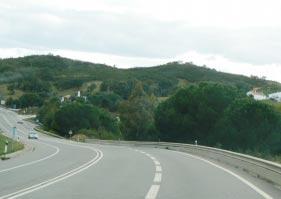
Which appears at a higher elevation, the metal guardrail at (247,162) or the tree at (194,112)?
the tree at (194,112)

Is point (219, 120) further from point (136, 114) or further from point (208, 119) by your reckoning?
point (136, 114)

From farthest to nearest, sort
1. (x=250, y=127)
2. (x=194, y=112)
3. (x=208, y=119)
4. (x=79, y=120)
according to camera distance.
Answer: (x=79, y=120) → (x=194, y=112) → (x=208, y=119) → (x=250, y=127)

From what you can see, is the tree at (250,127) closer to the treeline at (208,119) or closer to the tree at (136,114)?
the treeline at (208,119)

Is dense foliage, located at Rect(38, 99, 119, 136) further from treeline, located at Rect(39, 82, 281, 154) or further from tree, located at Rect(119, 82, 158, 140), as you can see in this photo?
tree, located at Rect(119, 82, 158, 140)

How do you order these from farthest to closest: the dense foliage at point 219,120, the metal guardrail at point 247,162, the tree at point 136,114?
the tree at point 136,114, the dense foliage at point 219,120, the metal guardrail at point 247,162

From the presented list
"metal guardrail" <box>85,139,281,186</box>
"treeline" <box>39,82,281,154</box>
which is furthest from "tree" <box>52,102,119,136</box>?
"metal guardrail" <box>85,139,281,186</box>

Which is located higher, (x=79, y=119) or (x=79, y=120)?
(x=79, y=119)

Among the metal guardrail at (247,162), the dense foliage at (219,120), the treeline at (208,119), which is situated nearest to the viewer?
the metal guardrail at (247,162)

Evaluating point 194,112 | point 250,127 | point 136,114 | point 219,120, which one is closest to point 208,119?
point 194,112

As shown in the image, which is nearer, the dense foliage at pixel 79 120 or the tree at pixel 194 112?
the tree at pixel 194 112

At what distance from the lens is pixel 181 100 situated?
9425 centimetres

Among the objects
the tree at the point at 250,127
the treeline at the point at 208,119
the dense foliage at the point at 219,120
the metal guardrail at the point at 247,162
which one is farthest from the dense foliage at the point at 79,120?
the metal guardrail at the point at 247,162

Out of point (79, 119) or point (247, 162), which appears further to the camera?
point (79, 119)

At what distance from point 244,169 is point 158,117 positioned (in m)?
71.5
